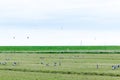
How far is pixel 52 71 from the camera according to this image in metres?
41.4

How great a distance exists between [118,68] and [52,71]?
24.6 ft

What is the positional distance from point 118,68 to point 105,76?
25.4 feet

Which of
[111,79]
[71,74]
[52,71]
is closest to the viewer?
[111,79]

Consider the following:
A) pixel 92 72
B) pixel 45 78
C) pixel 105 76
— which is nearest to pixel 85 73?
pixel 92 72

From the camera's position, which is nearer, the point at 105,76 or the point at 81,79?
the point at 81,79

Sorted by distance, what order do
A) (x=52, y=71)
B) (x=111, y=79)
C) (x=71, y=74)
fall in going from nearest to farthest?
(x=111, y=79)
(x=71, y=74)
(x=52, y=71)

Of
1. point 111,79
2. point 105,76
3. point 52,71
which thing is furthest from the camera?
point 52,71

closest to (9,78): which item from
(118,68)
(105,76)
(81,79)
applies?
(81,79)

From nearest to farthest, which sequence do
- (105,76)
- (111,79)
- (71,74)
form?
1. (111,79)
2. (105,76)
3. (71,74)

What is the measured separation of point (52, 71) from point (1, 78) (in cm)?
776

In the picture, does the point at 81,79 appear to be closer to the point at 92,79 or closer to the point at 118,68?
the point at 92,79

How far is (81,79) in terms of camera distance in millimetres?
33594

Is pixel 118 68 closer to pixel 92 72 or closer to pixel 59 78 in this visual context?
pixel 92 72

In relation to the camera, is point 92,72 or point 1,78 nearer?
point 1,78
